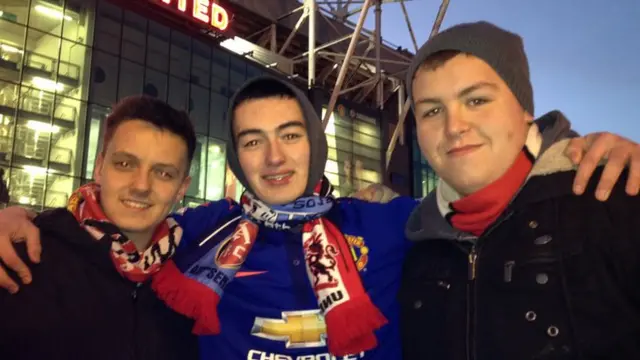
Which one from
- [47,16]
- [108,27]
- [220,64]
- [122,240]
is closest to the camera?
[122,240]

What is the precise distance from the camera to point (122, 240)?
9.33 feet

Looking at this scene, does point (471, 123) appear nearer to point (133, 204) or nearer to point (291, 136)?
point (291, 136)

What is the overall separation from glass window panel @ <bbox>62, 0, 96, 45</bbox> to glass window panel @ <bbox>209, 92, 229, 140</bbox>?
658 cm

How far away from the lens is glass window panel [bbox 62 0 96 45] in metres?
22.5

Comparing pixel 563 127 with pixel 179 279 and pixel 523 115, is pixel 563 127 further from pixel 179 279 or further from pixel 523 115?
pixel 179 279

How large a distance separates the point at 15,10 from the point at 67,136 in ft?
18.5

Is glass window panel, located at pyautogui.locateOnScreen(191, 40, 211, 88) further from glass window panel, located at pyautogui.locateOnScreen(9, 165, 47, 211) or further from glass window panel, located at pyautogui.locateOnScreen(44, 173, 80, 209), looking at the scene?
glass window panel, located at pyautogui.locateOnScreen(9, 165, 47, 211)

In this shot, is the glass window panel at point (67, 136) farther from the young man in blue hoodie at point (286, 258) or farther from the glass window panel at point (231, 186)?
the young man in blue hoodie at point (286, 258)

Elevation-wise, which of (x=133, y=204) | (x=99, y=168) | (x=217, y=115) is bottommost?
(x=133, y=204)

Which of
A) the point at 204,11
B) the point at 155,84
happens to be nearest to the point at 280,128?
the point at 155,84

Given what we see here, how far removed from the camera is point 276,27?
35.3 metres

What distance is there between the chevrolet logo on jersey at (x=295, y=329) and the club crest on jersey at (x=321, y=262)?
0.19 metres

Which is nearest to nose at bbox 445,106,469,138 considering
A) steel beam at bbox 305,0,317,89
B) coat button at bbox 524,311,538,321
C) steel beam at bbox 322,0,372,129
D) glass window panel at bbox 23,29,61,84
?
coat button at bbox 524,311,538,321

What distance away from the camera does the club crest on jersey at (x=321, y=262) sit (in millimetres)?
2871
